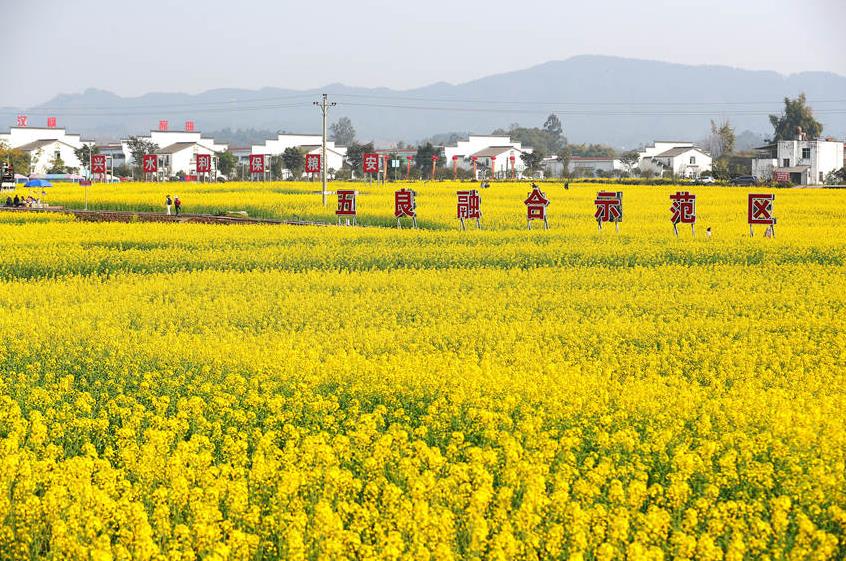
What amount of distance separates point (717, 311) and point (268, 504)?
1207 cm

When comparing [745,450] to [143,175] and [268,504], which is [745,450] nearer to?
[268,504]

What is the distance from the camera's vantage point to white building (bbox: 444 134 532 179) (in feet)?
410

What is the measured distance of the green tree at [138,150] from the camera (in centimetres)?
11669

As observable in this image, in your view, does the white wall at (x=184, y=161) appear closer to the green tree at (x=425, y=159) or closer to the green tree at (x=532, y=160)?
the green tree at (x=425, y=159)

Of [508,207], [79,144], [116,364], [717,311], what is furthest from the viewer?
[79,144]

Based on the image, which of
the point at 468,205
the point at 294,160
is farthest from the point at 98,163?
the point at 294,160

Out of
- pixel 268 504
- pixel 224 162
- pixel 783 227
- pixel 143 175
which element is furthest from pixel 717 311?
pixel 143 175

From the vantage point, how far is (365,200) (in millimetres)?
56250

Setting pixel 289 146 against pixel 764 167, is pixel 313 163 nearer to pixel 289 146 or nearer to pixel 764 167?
pixel 764 167

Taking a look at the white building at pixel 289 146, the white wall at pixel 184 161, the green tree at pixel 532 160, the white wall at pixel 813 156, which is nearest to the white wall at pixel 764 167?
the white wall at pixel 813 156

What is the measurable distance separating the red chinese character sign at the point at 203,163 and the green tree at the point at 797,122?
66121 mm

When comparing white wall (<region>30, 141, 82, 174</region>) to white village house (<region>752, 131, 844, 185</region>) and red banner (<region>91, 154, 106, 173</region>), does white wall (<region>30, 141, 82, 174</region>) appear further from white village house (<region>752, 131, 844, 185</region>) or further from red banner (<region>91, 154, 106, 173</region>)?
white village house (<region>752, 131, 844, 185</region>)

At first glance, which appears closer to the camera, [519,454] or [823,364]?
[519,454]

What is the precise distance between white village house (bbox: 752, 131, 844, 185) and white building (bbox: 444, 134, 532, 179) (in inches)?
1291
